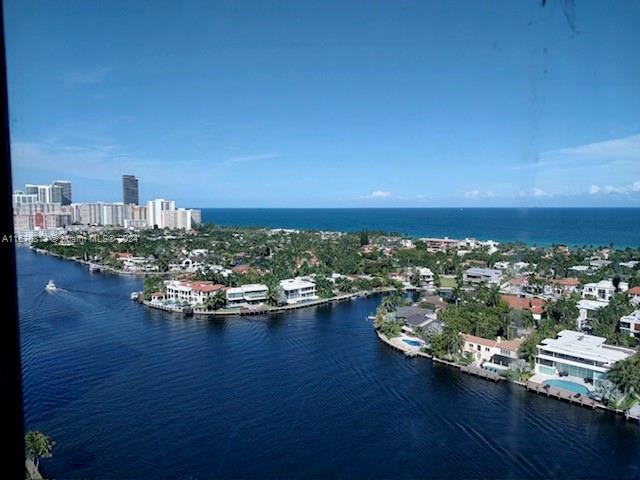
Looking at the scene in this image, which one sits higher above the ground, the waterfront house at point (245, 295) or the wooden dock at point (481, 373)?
the waterfront house at point (245, 295)

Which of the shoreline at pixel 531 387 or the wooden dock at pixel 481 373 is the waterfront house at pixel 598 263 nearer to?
the shoreline at pixel 531 387

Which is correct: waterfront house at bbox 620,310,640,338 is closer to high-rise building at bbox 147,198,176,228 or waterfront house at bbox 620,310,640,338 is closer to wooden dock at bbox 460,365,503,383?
wooden dock at bbox 460,365,503,383

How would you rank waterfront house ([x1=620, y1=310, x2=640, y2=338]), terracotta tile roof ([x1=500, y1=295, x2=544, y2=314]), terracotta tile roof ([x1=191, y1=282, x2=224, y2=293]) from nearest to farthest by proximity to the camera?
1. waterfront house ([x1=620, y1=310, x2=640, y2=338])
2. terracotta tile roof ([x1=500, y1=295, x2=544, y2=314])
3. terracotta tile roof ([x1=191, y1=282, x2=224, y2=293])

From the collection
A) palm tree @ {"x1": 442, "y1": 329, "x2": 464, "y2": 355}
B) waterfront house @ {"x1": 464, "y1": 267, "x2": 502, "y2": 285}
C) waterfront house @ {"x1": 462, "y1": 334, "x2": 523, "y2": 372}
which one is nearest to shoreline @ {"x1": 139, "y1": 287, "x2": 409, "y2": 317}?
waterfront house @ {"x1": 464, "y1": 267, "x2": 502, "y2": 285}

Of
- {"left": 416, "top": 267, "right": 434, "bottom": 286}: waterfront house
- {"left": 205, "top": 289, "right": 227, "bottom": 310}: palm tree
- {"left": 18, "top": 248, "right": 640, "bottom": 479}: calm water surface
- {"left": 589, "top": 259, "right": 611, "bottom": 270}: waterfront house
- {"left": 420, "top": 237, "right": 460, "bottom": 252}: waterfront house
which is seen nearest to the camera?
{"left": 18, "top": 248, "right": 640, "bottom": 479}: calm water surface

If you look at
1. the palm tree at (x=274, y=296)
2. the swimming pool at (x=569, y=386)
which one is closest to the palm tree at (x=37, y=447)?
the swimming pool at (x=569, y=386)

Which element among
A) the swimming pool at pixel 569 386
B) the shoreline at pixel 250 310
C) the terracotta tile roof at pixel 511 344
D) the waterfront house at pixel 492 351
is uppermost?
the terracotta tile roof at pixel 511 344

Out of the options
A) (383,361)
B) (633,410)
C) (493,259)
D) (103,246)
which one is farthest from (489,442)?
(103,246)
